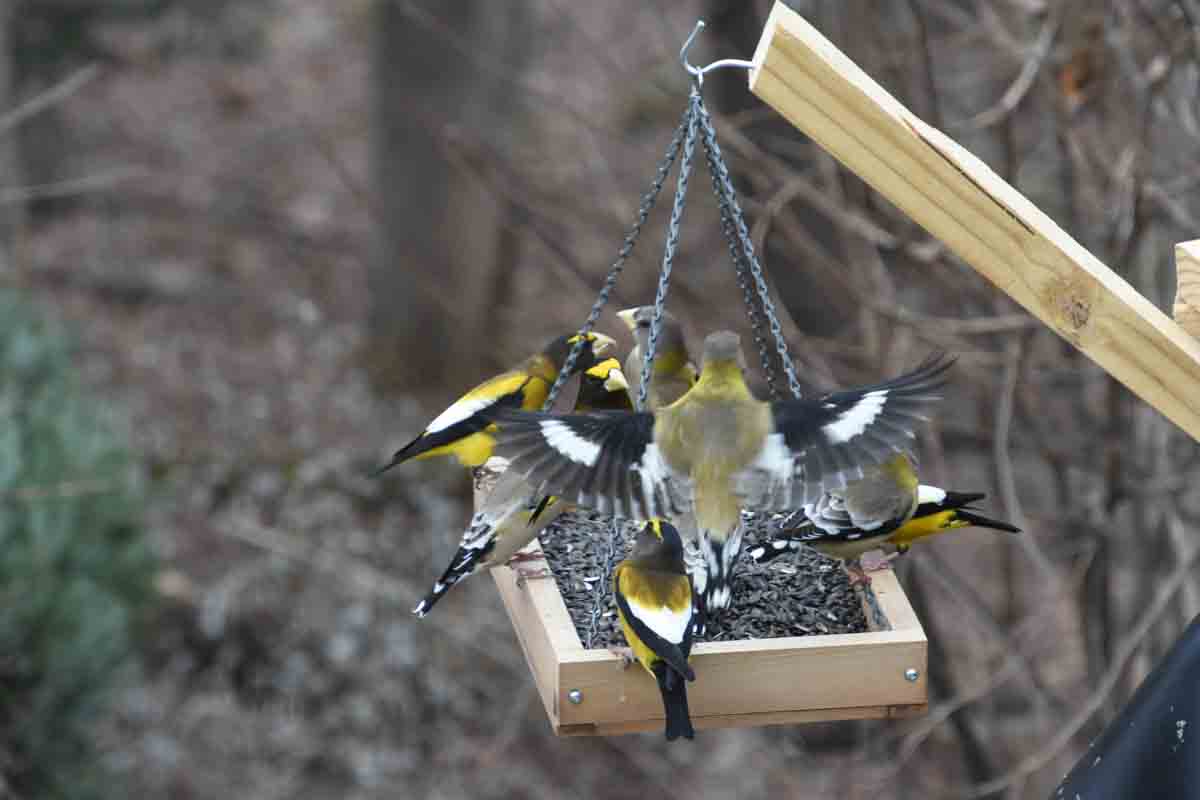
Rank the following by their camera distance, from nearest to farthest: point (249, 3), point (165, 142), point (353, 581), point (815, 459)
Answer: point (815, 459)
point (353, 581)
point (249, 3)
point (165, 142)

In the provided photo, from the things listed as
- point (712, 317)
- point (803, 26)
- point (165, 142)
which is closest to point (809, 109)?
point (803, 26)

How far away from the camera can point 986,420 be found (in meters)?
6.54

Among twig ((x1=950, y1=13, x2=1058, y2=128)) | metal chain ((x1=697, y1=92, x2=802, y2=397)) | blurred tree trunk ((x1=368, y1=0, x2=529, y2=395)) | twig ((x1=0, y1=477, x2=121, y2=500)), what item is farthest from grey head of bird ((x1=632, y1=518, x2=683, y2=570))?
blurred tree trunk ((x1=368, y1=0, x2=529, y2=395))

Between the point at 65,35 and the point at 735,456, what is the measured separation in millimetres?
10927

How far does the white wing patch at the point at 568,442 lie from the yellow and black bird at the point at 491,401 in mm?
1150

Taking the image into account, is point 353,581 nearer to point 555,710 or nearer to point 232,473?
point 232,473

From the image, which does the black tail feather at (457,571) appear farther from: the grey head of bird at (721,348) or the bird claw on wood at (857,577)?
the bird claw on wood at (857,577)

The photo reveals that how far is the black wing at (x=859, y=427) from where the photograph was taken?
10.7 ft

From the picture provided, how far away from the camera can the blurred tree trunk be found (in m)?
11.8

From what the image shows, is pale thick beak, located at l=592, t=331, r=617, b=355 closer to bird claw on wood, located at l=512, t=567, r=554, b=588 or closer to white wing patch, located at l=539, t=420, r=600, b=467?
bird claw on wood, located at l=512, t=567, r=554, b=588

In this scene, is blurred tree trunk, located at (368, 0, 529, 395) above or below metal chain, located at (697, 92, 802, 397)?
below

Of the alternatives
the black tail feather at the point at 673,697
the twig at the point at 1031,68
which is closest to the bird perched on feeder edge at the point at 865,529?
the black tail feather at the point at 673,697

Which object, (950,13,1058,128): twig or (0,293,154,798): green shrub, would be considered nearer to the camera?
(950,13,1058,128): twig

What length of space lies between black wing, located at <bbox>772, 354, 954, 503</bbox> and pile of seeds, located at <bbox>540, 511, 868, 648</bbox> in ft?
2.01
